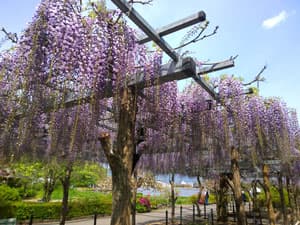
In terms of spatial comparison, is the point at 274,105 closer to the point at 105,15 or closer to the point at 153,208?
the point at 105,15

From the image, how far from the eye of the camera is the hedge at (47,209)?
8.76 meters

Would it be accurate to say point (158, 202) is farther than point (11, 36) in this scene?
Yes

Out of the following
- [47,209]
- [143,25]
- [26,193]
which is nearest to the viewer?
[143,25]

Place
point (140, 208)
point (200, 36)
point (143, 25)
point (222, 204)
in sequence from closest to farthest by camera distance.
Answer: point (143, 25) < point (200, 36) < point (222, 204) < point (140, 208)

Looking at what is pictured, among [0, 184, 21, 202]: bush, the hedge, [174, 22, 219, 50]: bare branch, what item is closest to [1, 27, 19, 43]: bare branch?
[174, 22, 219, 50]: bare branch

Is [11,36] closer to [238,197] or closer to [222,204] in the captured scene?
[238,197]

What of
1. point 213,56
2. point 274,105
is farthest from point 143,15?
point 274,105

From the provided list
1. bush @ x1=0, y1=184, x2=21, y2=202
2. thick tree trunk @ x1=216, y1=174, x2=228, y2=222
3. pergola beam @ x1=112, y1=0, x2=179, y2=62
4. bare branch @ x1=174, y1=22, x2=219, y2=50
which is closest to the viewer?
pergola beam @ x1=112, y1=0, x2=179, y2=62

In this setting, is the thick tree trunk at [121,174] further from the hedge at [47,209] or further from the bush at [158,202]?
the bush at [158,202]

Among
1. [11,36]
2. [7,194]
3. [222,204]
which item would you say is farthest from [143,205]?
[11,36]

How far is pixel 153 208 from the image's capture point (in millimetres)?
18828

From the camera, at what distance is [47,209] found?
1124 cm

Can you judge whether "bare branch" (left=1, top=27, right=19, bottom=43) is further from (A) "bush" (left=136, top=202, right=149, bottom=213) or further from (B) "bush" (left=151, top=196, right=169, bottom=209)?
(B) "bush" (left=151, top=196, right=169, bottom=209)

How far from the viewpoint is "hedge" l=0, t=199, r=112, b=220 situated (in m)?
8.76
